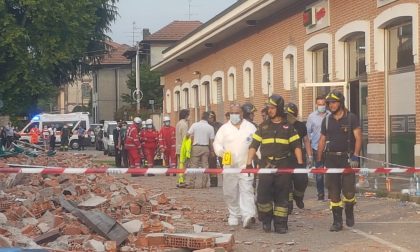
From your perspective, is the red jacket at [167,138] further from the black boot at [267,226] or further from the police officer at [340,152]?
the black boot at [267,226]

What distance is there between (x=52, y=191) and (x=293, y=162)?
14.9 ft

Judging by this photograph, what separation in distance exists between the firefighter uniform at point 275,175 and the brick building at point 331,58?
6087 mm

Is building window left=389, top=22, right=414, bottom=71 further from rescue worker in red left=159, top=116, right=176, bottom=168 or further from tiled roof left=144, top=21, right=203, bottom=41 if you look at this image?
tiled roof left=144, top=21, right=203, bottom=41

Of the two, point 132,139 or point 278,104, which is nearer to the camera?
point 278,104

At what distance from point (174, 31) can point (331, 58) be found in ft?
181

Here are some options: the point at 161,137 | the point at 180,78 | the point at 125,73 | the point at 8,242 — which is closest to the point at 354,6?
the point at 161,137

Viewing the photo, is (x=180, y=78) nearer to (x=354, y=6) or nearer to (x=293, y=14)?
(x=293, y=14)

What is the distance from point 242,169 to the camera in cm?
1055

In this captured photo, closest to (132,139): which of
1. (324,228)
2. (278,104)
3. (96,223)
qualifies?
(324,228)

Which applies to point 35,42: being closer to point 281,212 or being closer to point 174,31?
point 281,212

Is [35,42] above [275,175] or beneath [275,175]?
above

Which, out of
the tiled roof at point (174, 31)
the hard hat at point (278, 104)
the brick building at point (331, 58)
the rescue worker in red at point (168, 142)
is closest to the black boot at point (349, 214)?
the hard hat at point (278, 104)

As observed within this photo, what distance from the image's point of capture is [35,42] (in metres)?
35.8

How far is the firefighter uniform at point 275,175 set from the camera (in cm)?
1028
